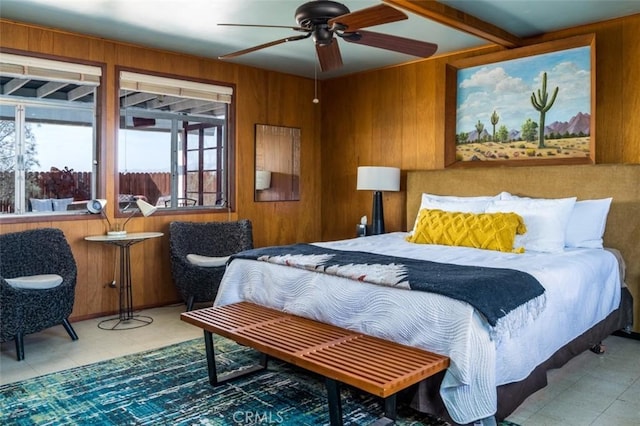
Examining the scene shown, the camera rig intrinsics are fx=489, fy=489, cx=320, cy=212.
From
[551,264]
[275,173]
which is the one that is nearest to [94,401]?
[551,264]

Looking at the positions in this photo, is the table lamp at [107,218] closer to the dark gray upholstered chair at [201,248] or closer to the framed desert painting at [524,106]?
the dark gray upholstered chair at [201,248]

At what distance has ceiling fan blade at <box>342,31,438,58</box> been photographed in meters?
3.09

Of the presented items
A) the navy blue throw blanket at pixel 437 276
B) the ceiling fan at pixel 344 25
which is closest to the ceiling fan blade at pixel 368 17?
the ceiling fan at pixel 344 25

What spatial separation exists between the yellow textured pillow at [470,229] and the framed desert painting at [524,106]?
3.02 feet

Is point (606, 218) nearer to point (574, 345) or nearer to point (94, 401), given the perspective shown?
point (574, 345)

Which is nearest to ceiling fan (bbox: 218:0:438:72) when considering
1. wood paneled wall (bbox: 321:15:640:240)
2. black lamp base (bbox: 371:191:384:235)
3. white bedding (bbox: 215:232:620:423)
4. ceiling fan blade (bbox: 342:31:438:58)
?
ceiling fan blade (bbox: 342:31:438:58)

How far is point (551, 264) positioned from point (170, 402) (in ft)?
7.78

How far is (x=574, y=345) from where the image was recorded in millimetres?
3016

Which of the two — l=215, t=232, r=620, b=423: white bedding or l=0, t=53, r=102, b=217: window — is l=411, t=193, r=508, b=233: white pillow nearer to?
l=215, t=232, r=620, b=423: white bedding

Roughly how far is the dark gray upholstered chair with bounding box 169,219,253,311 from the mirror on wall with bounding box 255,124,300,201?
706 millimetres

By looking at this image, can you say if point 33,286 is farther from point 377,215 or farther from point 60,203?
point 377,215

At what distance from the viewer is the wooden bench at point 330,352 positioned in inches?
80.7

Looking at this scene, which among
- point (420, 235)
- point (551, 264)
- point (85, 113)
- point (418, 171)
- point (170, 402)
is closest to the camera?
point (170, 402)

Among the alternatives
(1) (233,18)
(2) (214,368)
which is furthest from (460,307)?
(1) (233,18)
